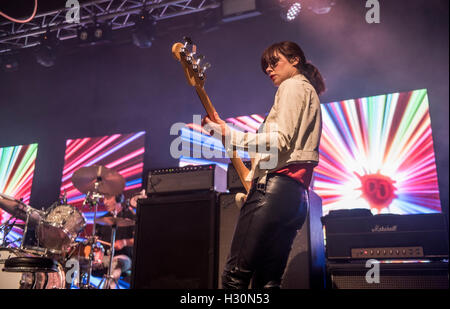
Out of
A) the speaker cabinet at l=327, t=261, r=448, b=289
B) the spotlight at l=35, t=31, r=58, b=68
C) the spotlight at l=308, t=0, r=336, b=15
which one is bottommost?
the speaker cabinet at l=327, t=261, r=448, b=289

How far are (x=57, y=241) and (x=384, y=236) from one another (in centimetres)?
301

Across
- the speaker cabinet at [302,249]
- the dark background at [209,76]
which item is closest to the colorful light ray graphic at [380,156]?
the dark background at [209,76]

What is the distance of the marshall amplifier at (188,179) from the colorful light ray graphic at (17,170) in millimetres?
2344

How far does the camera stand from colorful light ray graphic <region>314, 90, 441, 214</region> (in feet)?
15.8

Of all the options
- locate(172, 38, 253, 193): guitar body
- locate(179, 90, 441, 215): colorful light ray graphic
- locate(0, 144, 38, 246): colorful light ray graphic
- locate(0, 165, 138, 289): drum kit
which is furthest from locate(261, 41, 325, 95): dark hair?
locate(0, 144, 38, 246): colorful light ray graphic

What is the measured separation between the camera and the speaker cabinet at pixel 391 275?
2660 mm

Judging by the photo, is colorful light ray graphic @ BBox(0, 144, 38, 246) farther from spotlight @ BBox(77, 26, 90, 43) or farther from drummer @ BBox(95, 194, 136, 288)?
spotlight @ BBox(77, 26, 90, 43)

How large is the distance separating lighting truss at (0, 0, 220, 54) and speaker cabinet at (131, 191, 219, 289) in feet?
11.5

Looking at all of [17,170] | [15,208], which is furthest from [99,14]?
[15,208]

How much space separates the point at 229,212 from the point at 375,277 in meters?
1.11

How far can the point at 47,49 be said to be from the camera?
6.26m

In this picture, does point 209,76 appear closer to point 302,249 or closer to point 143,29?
point 143,29
